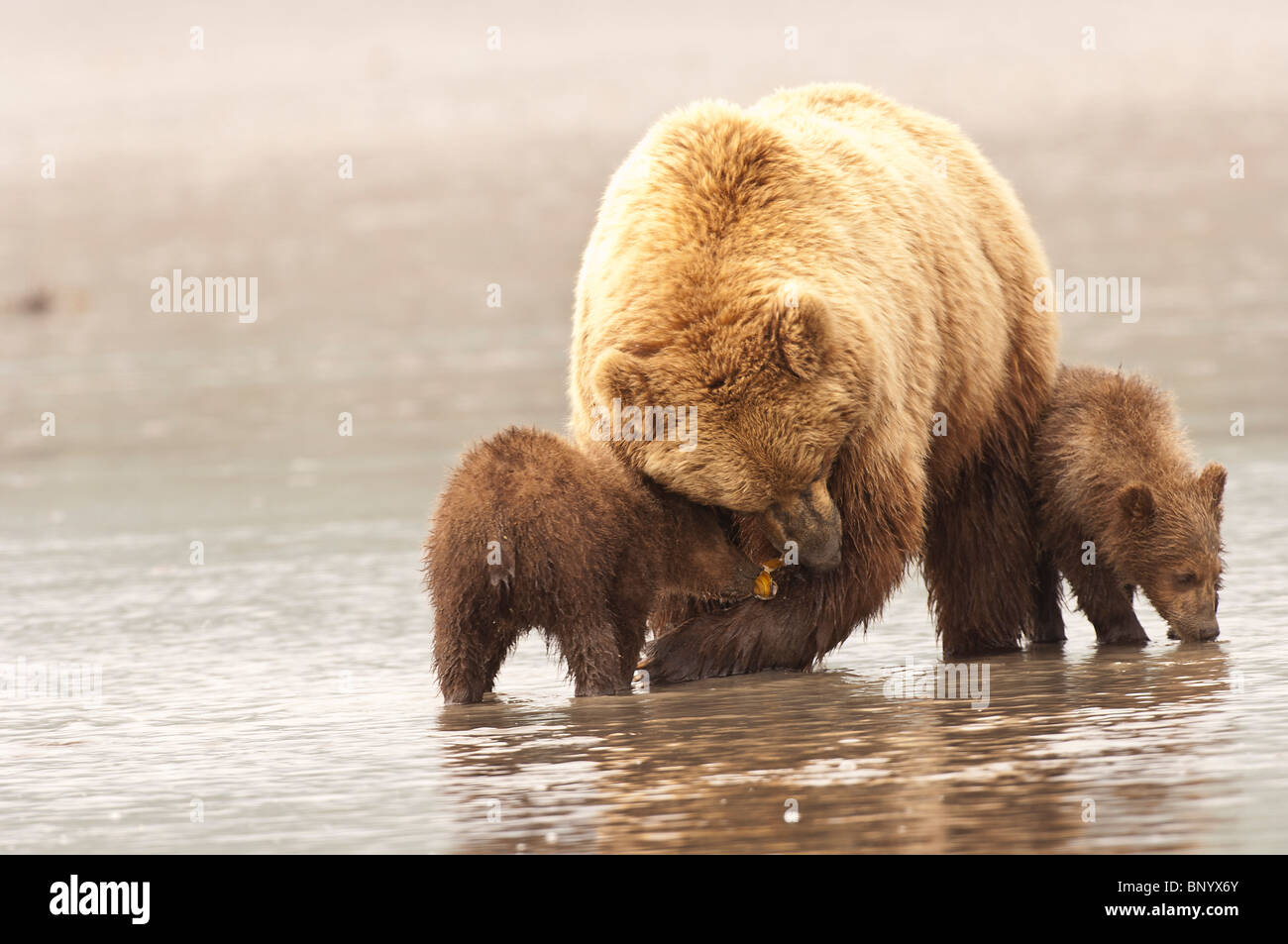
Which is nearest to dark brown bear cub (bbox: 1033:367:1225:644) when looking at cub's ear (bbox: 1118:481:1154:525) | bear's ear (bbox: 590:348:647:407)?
cub's ear (bbox: 1118:481:1154:525)

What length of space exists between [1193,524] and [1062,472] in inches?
24.7

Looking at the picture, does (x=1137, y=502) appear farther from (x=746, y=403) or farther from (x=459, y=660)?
(x=459, y=660)

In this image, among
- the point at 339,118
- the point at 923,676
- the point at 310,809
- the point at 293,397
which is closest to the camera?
the point at 310,809

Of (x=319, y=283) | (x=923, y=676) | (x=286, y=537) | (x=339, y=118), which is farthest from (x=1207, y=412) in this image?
(x=339, y=118)

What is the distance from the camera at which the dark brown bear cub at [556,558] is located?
7387 mm

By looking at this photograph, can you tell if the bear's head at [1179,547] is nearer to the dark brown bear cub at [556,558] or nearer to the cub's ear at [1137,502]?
the cub's ear at [1137,502]

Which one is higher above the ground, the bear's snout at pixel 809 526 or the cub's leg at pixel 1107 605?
the bear's snout at pixel 809 526

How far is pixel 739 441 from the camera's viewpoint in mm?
7398

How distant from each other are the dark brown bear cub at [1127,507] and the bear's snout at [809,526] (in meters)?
1.39

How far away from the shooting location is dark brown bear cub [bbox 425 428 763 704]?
291 inches

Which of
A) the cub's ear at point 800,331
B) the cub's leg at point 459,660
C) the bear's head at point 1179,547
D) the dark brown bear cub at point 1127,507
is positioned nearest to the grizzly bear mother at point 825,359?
the cub's ear at point 800,331

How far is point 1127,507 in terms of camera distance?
834cm

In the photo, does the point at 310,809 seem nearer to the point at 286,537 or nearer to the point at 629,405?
the point at 629,405

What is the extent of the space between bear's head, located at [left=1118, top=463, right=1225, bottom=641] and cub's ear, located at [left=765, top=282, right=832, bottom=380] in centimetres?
173
